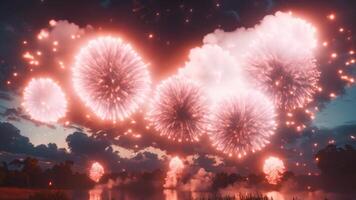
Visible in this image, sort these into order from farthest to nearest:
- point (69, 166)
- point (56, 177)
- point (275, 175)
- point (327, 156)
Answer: point (327, 156)
point (69, 166)
point (56, 177)
point (275, 175)

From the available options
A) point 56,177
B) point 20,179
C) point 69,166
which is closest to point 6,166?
point 20,179

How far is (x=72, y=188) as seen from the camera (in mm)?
198000

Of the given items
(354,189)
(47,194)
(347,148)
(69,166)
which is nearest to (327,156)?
(347,148)

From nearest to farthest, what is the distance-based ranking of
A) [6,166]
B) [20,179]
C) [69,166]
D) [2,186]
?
[2,186], [20,179], [6,166], [69,166]

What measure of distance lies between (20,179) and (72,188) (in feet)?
346

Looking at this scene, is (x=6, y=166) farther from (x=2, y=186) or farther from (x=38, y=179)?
(x=2, y=186)

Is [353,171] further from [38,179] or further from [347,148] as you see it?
[38,179]

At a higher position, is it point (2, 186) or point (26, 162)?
point (26, 162)

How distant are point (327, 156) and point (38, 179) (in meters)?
142

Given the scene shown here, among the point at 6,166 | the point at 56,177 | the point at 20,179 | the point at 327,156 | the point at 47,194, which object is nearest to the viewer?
the point at 47,194

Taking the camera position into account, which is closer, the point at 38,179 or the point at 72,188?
the point at 38,179

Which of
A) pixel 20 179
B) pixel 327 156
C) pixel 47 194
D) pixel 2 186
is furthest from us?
pixel 327 156

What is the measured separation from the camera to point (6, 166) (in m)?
120

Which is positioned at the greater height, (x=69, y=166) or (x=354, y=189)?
(x=69, y=166)
